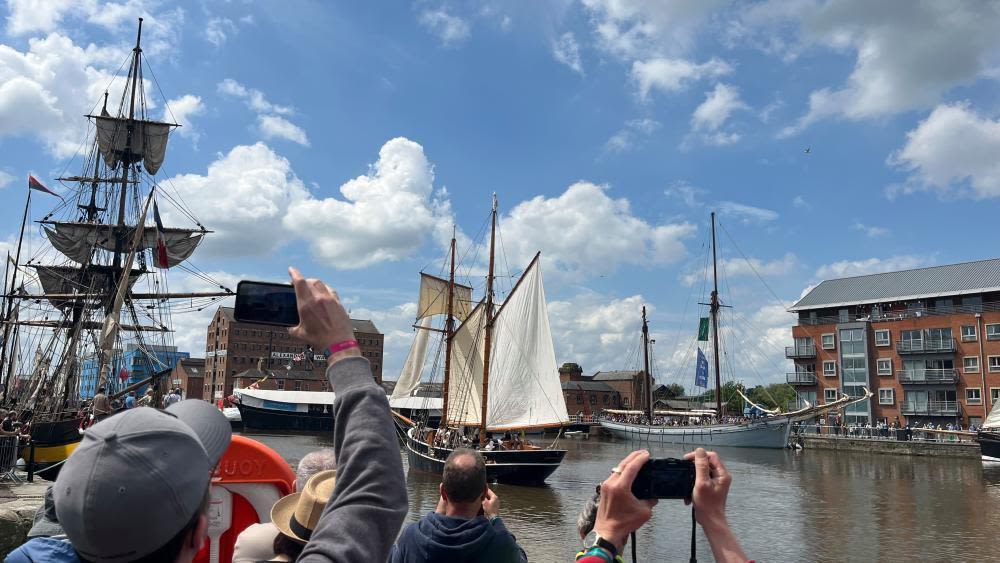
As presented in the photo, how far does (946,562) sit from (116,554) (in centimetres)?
2131

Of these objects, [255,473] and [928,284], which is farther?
[928,284]

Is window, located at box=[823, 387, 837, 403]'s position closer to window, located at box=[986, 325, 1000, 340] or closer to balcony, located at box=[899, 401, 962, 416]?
balcony, located at box=[899, 401, 962, 416]

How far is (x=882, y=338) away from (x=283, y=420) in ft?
210

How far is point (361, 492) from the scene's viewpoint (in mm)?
1755

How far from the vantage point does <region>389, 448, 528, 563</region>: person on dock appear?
3891mm

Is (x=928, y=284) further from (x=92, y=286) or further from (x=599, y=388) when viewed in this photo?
(x=92, y=286)

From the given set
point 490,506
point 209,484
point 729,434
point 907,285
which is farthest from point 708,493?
point 907,285

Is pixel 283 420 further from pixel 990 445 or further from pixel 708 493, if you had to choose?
pixel 708 493

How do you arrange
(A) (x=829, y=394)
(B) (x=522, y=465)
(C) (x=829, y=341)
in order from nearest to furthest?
(B) (x=522, y=465), (A) (x=829, y=394), (C) (x=829, y=341)

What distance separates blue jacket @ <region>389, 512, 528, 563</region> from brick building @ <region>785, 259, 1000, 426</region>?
66.5 meters

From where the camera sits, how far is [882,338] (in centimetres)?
6550

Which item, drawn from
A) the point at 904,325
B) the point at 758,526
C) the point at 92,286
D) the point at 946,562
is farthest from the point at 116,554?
the point at 904,325

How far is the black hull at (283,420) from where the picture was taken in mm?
77688

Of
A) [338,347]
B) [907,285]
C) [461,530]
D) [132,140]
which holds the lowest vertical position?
[461,530]
